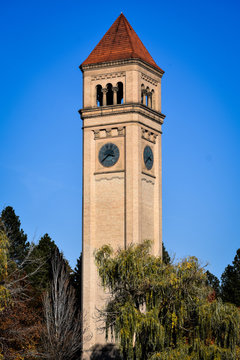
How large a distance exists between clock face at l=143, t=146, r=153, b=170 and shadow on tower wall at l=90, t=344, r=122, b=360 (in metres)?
11.9

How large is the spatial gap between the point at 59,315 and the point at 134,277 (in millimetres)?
12154

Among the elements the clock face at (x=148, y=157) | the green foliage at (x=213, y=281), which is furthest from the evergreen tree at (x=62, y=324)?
the green foliage at (x=213, y=281)

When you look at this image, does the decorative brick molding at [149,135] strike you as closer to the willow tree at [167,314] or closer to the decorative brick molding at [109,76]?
the decorative brick molding at [109,76]

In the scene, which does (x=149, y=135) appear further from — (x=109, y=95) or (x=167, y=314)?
(x=167, y=314)

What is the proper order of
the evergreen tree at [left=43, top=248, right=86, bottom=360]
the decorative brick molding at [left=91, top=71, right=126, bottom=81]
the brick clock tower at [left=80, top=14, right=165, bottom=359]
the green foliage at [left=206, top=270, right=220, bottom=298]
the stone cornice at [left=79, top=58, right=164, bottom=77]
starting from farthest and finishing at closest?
the green foliage at [left=206, top=270, right=220, bottom=298]
the decorative brick molding at [left=91, top=71, right=126, bottom=81]
the stone cornice at [left=79, top=58, right=164, bottom=77]
the brick clock tower at [left=80, top=14, right=165, bottom=359]
the evergreen tree at [left=43, top=248, right=86, bottom=360]

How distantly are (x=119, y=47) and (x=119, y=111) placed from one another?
4.78 m

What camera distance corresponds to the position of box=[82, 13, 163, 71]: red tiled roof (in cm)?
5622

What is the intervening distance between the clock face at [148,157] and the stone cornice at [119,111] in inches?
85.1

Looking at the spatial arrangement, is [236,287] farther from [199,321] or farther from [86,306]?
[199,321]

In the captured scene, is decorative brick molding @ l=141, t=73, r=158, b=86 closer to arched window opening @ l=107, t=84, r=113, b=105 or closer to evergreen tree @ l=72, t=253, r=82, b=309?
arched window opening @ l=107, t=84, r=113, b=105

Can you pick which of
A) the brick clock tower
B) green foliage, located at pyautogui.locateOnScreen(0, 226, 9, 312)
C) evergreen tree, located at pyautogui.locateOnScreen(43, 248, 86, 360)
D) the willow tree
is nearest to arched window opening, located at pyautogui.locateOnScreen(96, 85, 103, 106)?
the brick clock tower

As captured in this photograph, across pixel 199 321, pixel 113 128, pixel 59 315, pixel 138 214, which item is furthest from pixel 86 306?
pixel 199 321

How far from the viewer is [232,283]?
67688 millimetres

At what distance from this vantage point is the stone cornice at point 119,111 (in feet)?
180
